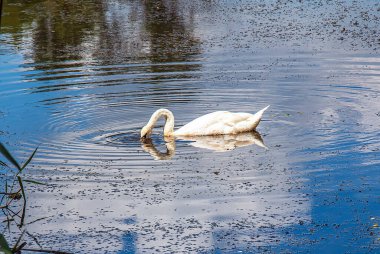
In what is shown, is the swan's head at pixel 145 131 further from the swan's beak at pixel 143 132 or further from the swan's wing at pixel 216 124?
the swan's wing at pixel 216 124

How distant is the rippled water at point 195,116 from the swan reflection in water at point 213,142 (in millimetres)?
48

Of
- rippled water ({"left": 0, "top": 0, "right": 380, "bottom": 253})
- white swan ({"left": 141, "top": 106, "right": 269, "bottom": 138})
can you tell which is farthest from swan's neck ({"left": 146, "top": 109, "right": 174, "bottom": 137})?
rippled water ({"left": 0, "top": 0, "right": 380, "bottom": 253})

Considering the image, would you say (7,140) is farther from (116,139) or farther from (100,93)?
(100,93)

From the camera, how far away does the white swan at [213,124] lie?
466 inches

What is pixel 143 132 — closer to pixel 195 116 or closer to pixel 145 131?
pixel 145 131

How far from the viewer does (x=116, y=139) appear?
38.4ft

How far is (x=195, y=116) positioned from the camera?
13039mm

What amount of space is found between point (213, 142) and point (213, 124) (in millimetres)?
306

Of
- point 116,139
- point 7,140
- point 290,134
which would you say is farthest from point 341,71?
point 7,140

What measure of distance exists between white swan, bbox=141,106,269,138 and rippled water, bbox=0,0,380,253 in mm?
224

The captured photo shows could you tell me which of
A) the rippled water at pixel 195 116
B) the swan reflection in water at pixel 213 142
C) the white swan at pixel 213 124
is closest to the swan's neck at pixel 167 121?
the white swan at pixel 213 124

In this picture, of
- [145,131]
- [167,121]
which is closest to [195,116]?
[167,121]

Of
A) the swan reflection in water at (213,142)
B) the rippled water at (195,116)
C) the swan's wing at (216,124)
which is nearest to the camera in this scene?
the rippled water at (195,116)

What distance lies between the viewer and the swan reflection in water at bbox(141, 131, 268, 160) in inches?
439
